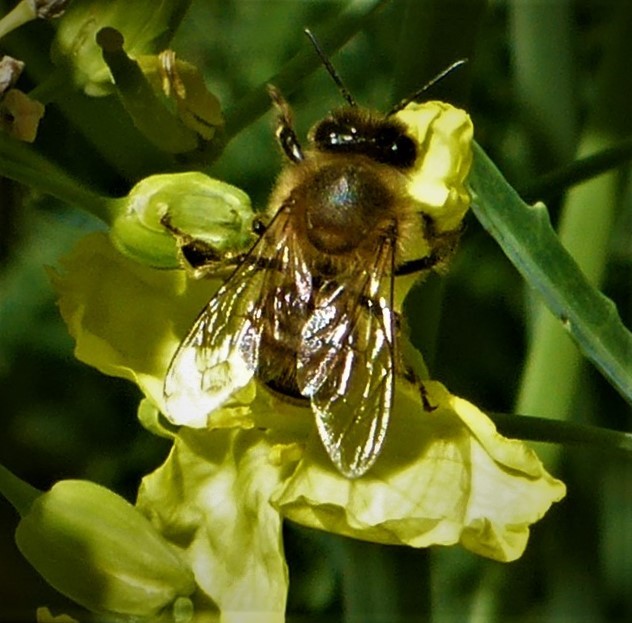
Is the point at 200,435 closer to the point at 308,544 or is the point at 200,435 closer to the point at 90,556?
the point at 90,556

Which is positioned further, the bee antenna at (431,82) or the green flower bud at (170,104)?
the bee antenna at (431,82)

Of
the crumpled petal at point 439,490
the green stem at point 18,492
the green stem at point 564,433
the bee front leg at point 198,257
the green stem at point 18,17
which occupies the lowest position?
the green stem at point 564,433

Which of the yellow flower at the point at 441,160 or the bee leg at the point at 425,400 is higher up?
the yellow flower at the point at 441,160

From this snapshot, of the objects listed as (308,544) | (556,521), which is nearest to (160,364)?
(308,544)

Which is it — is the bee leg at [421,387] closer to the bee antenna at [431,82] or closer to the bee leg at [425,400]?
the bee leg at [425,400]

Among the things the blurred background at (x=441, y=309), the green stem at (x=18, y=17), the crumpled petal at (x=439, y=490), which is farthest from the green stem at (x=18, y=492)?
the blurred background at (x=441, y=309)

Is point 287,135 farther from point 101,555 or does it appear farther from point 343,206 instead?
point 101,555

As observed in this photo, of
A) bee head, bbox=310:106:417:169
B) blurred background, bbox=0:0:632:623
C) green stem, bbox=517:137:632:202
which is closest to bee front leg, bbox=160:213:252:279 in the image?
bee head, bbox=310:106:417:169

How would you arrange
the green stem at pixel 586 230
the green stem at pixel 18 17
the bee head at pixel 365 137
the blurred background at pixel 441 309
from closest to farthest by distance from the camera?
the green stem at pixel 18 17 → the bee head at pixel 365 137 → the green stem at pixel 586 230 → the blurred background at pixel 441 309
